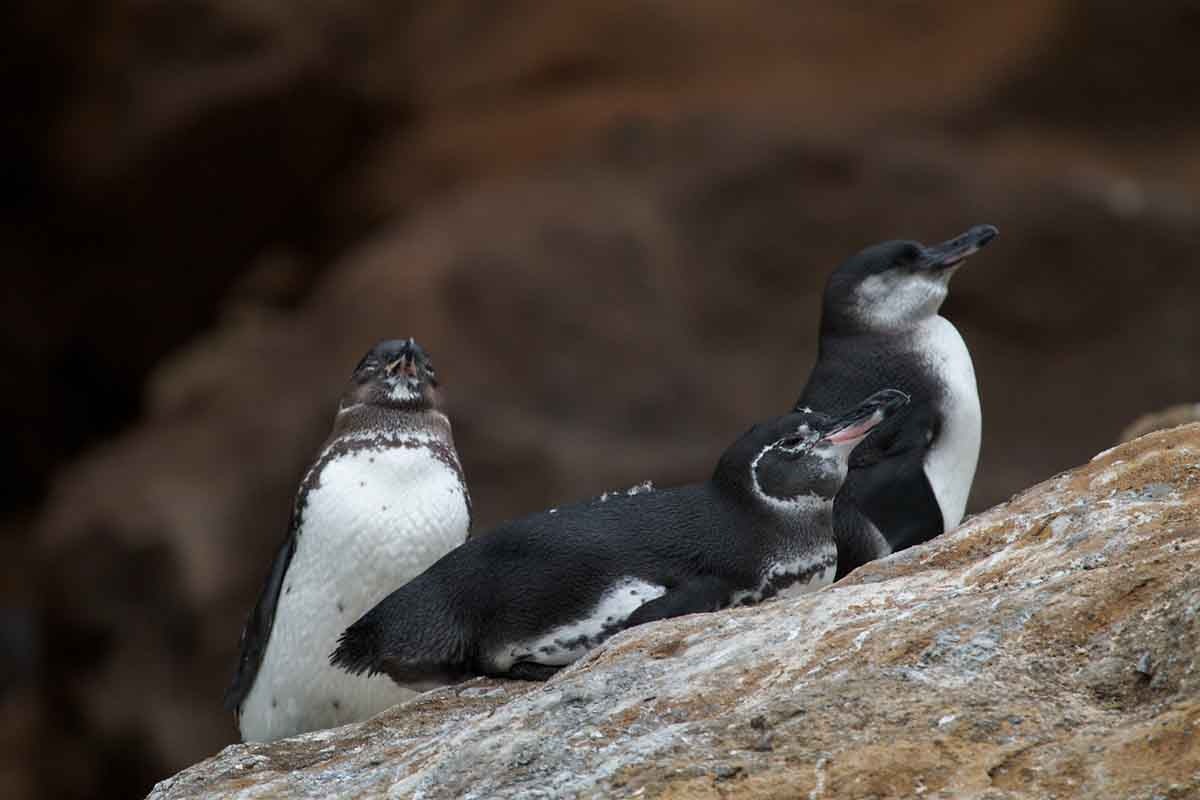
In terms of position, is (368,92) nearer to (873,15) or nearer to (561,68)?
(561,68)

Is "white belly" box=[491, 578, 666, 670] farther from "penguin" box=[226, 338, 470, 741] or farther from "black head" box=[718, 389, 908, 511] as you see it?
"penguin" box=[226, 338, 470, 741]

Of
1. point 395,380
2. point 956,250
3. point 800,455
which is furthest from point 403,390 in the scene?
point 956,250

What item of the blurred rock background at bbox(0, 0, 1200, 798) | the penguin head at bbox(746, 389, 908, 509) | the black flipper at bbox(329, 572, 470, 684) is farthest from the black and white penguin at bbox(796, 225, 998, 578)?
the blurred rock background at bbox(0, 0, 1200, 798)

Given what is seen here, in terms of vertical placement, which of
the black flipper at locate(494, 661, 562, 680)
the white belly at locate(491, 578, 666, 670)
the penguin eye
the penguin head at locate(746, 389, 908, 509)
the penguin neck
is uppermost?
the penguin eye

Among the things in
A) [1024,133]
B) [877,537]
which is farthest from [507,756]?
[1024,133]

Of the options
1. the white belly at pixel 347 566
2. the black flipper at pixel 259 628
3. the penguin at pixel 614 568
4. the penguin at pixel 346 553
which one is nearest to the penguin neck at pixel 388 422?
the penguin at pixel 346 553

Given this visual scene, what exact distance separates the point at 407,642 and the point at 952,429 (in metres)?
1.84

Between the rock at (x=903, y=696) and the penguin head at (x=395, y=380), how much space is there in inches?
65.0

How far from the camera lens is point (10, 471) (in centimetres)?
1616

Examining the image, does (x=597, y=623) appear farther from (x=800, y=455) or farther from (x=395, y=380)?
(x=395, y=380)

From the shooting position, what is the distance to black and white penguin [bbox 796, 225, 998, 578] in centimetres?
537

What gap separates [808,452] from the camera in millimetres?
4773

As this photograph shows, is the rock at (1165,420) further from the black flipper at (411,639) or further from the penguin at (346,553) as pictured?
the black flipper at (411,639)

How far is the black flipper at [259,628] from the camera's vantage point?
554cm
